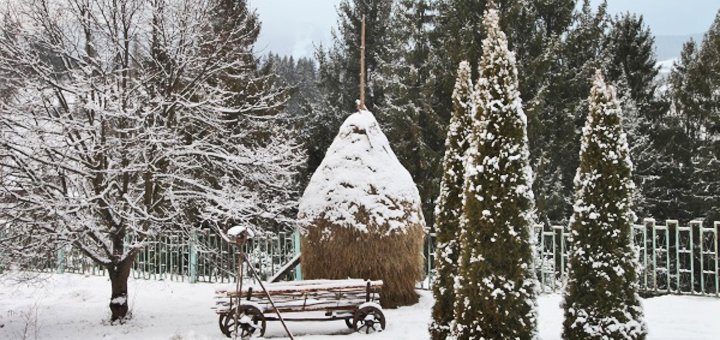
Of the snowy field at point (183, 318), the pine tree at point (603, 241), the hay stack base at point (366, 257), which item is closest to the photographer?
the pine tree at point (603, 241)

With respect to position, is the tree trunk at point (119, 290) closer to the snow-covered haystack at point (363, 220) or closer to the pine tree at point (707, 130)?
the snow-covered haystack at point (363, 220)

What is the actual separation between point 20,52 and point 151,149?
215cm

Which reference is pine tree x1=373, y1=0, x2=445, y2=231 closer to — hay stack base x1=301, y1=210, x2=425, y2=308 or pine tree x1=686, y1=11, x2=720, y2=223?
pine tree x1=686, y1=11, x2=720, y2=223

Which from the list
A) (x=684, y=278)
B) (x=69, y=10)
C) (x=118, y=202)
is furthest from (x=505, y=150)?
(x=684, y=278)

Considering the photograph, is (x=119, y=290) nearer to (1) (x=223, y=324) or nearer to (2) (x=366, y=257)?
(1) (x=223, y=324)

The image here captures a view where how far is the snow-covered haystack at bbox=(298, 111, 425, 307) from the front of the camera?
371 inches

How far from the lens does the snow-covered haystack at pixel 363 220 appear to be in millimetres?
9414

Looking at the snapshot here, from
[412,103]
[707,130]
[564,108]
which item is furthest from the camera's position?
[707,130]

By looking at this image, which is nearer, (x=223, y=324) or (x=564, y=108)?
(x=223, y=324)

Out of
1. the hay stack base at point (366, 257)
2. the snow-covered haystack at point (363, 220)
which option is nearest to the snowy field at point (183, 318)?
the hay stack base at point (366, 257)

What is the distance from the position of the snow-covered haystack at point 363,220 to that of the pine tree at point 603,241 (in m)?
3.38

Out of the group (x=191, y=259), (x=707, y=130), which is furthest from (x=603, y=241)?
(x=707, y=130)

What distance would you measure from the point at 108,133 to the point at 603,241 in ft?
21.9

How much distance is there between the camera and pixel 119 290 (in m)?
9.00
